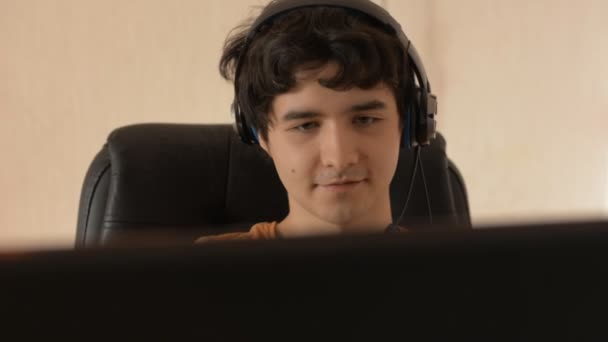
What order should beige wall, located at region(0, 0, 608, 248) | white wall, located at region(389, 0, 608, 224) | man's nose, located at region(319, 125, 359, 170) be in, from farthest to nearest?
white wall, located at region(389, 0, 608, 224)
beige wall, located at region(0, 0, 608, 248)
man's nose, located at region(319, 125, 359, 170)

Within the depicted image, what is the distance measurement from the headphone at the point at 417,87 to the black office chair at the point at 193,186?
89 millimetres

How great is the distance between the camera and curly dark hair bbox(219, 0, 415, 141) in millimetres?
973

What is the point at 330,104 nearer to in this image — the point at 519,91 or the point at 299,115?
the point at 299,115

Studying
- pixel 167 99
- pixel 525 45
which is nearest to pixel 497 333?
pixel 167 99

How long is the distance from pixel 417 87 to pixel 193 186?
1.36ft

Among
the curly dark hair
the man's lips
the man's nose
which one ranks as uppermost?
the curly dark hair

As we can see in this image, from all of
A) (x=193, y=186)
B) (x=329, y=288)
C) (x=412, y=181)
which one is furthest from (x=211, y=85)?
(x=329, y=288)

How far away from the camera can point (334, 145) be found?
955 millimetres

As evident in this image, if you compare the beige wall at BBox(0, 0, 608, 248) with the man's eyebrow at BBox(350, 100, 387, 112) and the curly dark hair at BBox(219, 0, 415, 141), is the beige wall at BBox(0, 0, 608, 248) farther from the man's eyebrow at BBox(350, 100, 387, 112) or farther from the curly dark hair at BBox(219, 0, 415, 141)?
the man's eyebrow at BBox(350, 100, 387, 112)

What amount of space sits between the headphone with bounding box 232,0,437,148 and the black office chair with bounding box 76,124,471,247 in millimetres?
89

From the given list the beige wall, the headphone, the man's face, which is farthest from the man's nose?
the beige wall

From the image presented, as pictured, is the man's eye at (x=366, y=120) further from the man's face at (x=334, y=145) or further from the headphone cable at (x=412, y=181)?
the headphone cable at (x=412, y=181)

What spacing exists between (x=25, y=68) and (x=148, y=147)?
0.65 meters

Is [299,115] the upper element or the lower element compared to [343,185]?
upper
